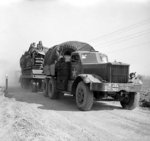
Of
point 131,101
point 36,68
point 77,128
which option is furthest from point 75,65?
point 36,68

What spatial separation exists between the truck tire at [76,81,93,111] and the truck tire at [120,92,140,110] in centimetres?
168

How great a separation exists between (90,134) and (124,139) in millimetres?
749

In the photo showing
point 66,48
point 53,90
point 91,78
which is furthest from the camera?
point 53,90

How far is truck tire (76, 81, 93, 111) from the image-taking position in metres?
8.59

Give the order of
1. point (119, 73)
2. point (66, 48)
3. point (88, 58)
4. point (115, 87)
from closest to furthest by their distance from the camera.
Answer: point (115, 87)
point (119, 73)
point (88, 58)
point (66, 48)

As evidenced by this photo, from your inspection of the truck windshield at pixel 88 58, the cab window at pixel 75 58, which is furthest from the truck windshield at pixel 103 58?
the cab window at pixel 75 58

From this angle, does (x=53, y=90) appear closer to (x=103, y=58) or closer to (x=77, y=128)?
(x=103, y=58)

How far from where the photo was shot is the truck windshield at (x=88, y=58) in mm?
9952

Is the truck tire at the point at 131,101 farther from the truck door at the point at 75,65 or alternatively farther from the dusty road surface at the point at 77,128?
the truck door at the point at 75,65

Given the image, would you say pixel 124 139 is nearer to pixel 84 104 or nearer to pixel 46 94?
pixel 84 104

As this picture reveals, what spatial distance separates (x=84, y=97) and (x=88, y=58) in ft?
6.56

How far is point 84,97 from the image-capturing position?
870 centimetres

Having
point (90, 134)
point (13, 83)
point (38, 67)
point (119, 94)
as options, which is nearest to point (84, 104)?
point (119, 94)

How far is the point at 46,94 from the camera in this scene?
1352cm
